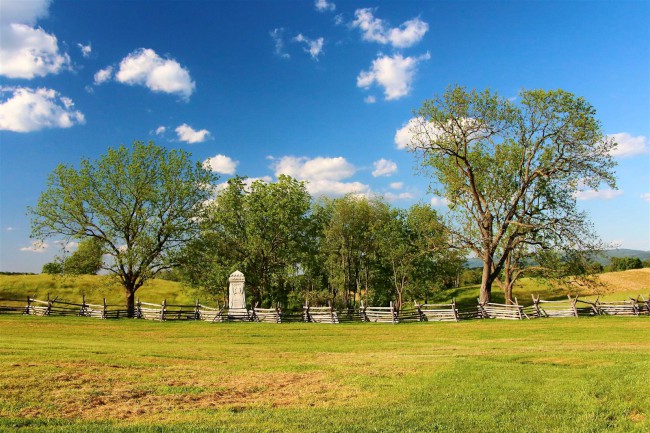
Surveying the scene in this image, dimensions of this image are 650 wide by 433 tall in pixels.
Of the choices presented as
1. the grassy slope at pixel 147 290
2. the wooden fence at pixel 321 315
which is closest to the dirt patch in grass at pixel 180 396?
the wooden fence at pixel 321 315

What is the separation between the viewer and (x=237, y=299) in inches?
1283

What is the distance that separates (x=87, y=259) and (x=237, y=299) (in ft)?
41.0

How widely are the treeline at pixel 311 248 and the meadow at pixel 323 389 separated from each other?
2087cm

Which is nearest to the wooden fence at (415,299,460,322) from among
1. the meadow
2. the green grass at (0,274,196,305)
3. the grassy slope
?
the meadow

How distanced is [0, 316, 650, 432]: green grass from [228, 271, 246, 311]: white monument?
1550 centimetres

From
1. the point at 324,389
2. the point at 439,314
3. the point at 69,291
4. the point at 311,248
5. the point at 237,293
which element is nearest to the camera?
the point at 324,389

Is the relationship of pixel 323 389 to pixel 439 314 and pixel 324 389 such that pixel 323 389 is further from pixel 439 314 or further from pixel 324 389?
pixel 439 314

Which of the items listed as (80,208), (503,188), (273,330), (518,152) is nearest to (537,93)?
(518,152)

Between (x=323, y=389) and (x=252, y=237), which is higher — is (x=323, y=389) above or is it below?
below

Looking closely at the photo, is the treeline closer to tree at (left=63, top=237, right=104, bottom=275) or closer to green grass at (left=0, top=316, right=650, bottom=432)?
tree at (left=63, top=237, right=104, bottom=275)

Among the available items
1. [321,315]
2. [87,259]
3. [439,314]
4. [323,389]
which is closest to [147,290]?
[87,259]

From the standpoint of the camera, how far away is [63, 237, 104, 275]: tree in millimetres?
35062

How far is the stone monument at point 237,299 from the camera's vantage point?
1256 inches

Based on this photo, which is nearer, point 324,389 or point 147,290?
point 324,389
